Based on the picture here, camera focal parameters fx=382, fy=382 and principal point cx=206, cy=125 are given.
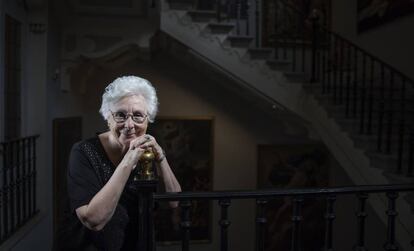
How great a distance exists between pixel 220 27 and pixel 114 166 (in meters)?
3.54

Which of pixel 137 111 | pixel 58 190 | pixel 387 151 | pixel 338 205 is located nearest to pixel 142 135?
pixel 137 111

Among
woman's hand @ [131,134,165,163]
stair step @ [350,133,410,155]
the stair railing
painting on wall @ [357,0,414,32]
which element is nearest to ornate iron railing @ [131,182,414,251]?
woman's hand @ [131,134,165,163]

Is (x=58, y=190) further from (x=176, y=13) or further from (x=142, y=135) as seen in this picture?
(x=142, y=135)

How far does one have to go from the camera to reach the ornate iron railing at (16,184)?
11.2ft

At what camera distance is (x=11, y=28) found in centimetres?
399

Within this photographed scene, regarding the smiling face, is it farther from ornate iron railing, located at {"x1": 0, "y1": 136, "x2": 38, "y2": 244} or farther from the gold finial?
ornate iron railing, located at {"x1": 0, "y1": 136, "x2": 38, "y2": 244}

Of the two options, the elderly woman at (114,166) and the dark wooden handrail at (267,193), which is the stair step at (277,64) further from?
the elderly woman at (114,166)

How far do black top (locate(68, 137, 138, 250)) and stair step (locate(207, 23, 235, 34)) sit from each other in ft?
11.3

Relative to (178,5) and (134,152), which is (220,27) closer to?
(178,5)

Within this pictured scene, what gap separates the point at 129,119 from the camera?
4.73 ft

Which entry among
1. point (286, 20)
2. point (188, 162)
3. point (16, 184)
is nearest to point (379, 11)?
point (286, 20)

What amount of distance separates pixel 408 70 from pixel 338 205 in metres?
2.74

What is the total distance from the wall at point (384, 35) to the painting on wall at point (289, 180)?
1.97 metres

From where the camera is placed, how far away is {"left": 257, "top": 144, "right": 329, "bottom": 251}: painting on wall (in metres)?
6.79
